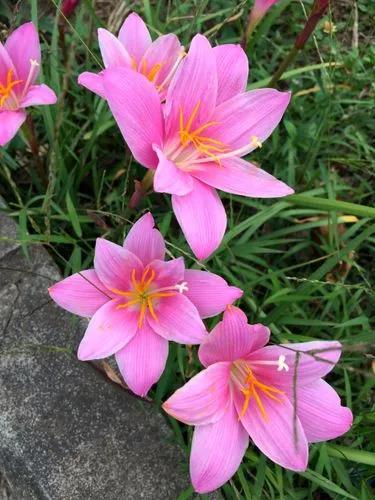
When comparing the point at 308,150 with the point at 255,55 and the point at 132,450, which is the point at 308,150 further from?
the point at 132,450

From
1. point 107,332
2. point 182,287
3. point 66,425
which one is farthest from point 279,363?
point 66,425

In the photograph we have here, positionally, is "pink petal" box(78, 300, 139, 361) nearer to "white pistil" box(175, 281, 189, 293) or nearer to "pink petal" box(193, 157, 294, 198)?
"white pistil" box(175, 281, 189, 293)

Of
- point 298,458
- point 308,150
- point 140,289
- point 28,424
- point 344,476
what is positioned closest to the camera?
point 298,458

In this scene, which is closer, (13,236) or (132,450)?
(132,450)

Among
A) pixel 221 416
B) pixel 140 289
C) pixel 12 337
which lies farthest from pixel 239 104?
pixel 12 337

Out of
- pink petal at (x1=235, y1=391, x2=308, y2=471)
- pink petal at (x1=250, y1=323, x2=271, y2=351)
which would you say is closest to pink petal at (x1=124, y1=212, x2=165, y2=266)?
pink petal at (x1=250, y1=323, x2=271, y2=351)

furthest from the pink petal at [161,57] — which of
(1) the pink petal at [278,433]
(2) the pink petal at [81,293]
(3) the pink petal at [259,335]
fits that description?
(1) the pink petal at [278,433]
